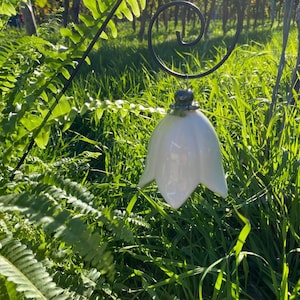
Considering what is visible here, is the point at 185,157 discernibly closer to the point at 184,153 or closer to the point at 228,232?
the point at 184,153

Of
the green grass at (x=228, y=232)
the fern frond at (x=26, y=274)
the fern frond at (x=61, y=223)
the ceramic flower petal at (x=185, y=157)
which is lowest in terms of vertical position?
the green grass at (x=228, y=232)

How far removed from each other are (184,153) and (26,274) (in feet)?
1.77

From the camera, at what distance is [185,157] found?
812 millimetres

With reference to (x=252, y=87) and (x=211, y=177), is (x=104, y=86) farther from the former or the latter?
(x=211, y=177)

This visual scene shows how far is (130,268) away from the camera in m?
1.65

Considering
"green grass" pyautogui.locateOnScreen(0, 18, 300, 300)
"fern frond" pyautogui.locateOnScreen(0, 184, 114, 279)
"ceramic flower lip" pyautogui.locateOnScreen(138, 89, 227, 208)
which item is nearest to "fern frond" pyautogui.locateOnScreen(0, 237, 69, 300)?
"fern frond" pyautogui.locateOnScreen(0, 184, 114, 279)

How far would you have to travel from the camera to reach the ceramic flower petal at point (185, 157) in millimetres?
812

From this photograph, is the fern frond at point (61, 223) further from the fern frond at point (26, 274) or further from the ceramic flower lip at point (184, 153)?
the ceramic flower lip at point (184, 153)

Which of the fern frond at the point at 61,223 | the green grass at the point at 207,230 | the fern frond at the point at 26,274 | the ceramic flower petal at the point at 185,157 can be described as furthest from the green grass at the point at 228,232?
the ceramic flower petal at the point at 185,157

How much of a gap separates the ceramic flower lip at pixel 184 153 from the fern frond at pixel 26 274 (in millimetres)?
417

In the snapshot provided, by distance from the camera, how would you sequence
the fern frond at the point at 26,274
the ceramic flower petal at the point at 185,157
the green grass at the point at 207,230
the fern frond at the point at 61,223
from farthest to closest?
the green grass at the point at 207,230
the fern frond at the point at 61,223
the fern frond at the point at 26,274
the ceramic flower petal at the point at 185,157

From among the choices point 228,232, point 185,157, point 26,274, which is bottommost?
point 228,232

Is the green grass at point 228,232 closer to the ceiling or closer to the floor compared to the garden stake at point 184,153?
closer to the floor

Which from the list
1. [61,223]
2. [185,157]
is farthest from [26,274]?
[185,157]
